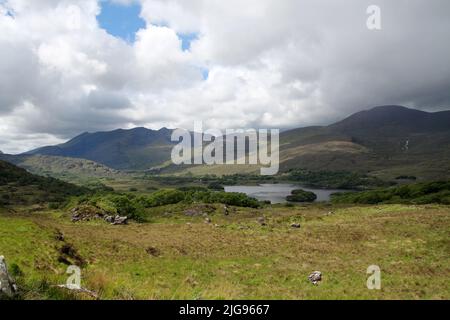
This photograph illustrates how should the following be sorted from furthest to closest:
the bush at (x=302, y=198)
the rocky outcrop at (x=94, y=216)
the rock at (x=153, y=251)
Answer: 1. the bush at (x=302, y=198)
2. the rocky outcrop at (x=94, y=216)
3. the rock at (x=153, y=251)

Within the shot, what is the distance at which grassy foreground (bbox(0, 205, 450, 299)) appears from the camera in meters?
18.1

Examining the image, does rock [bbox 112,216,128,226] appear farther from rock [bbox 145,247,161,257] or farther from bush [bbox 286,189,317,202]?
bush [bbox 286,189,317,202]

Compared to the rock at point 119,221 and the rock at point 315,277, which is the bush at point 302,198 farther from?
the rock at point 315,277

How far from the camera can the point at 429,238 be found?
131ft

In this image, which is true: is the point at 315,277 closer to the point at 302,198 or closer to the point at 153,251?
the point at 153,251

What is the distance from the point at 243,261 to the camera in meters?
32.6

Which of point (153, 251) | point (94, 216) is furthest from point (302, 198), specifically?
point (153, 251)

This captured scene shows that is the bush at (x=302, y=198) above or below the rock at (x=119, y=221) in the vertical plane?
below

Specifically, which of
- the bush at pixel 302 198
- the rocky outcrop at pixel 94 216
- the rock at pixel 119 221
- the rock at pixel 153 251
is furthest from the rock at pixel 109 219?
the bush at pixel 302 198

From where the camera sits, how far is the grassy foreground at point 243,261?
18053 millimetres

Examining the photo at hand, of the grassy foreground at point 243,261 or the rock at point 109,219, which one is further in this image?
the rock at point 109,219

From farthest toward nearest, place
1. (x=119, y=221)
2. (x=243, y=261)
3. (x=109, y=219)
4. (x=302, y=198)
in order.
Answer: (x=302, y=198), (x=109, y=219), (x=119, y=221), (x=243, y=261)
